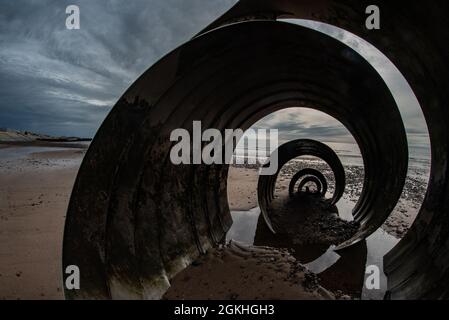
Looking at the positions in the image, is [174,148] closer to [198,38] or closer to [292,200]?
[198,38]

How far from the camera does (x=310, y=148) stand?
368 inches

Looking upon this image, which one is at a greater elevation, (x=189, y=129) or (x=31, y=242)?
(x=189, y=129)

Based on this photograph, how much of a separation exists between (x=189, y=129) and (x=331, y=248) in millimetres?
4057

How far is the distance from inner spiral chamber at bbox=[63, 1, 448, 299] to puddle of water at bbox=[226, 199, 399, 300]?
463mm

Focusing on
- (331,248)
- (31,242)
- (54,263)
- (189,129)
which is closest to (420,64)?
(189,129)

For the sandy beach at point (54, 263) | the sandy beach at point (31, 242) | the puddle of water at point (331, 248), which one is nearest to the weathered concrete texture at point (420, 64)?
the puddle of water at point (331, 248)

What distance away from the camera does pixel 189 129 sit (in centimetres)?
375

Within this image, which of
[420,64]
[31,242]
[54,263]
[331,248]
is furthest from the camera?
[331,248]

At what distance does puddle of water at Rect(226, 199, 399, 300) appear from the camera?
3718 millimetres

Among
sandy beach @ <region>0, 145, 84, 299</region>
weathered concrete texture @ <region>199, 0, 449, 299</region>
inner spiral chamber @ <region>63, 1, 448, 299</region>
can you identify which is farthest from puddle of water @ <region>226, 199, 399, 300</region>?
sandy beach @ <region>0, 145, 84, 299</region>

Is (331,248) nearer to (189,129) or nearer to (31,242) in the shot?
(189,129)

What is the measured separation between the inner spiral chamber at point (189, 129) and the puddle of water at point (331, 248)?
0.46 m
